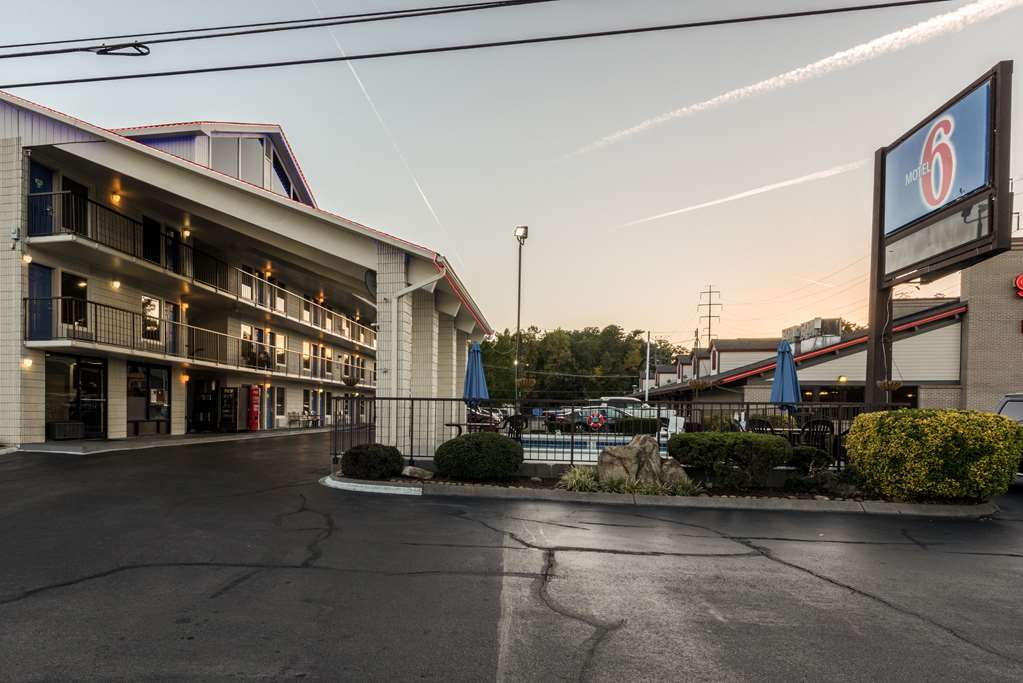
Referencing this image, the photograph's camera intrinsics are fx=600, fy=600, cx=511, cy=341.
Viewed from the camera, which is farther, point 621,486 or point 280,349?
→ point 280,349

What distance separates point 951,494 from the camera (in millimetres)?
9398

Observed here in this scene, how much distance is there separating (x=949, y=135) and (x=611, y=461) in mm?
8611

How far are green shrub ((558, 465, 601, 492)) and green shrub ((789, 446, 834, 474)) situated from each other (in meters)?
3.66

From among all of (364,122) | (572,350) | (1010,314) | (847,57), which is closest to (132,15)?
(364,122)

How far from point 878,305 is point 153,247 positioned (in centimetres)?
2194

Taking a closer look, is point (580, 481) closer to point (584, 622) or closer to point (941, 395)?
point (584, 622)

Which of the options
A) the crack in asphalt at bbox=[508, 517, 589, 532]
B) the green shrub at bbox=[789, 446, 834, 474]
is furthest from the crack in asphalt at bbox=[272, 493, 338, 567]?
the green shrub at bbox=[789, 446, 834, 474]

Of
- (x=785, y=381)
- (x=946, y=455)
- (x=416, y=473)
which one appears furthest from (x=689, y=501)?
(x=785, y=381)

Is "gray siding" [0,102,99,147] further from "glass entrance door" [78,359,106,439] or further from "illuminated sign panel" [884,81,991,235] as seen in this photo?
"illuminated sign panel" [884,81,991,235]

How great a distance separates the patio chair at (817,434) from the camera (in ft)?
39.9

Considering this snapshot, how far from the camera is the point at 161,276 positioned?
801 inches

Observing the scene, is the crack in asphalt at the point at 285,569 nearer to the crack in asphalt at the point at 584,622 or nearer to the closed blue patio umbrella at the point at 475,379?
the crack in asphalt at the point at 584,622

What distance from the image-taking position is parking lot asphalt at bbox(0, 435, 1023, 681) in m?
3.77

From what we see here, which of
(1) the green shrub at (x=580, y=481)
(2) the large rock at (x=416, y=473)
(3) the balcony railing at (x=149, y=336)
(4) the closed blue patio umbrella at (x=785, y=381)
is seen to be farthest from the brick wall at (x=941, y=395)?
(3) the balcony railing at (x=149, y=336)
